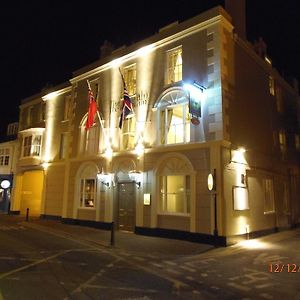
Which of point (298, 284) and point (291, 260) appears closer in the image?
point (298, 284)

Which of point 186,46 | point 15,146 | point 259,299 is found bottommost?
point 259,299

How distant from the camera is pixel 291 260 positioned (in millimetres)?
10047

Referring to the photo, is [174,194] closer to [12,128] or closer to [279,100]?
[279,100]

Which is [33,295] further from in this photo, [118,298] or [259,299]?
[259,299]

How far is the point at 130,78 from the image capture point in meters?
18.1

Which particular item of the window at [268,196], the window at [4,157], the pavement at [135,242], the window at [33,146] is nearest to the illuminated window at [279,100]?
the window at [268,196]

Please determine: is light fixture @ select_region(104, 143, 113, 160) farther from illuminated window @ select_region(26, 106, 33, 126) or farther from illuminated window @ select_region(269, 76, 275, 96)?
illuminated window @ select_region(26, 106, 33, 126)

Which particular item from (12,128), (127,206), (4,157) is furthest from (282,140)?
(12,128)

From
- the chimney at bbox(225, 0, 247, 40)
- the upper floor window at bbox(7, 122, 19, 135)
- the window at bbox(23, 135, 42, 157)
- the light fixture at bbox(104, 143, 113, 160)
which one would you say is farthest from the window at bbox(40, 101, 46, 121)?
the chimney at bbox(225, 0, 247, 40)

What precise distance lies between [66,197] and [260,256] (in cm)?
1321

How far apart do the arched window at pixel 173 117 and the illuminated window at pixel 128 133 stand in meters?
2.12

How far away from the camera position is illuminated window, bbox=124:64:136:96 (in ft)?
58.2

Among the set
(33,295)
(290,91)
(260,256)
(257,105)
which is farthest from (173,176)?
(290,91)

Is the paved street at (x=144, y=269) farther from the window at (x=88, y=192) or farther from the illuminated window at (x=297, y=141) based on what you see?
the illuminated window at (x=297, y=141)
